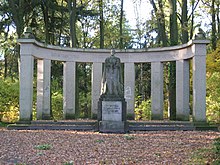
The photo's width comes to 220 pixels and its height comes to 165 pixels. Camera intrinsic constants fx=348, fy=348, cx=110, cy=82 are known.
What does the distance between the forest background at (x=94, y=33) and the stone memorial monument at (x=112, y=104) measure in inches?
201

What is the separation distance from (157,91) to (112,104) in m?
5.14

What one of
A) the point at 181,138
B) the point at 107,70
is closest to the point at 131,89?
the point at 107,70

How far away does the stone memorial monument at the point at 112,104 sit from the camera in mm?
14406

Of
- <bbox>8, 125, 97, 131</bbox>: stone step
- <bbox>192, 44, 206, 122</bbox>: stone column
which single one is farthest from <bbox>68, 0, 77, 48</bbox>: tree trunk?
<bbox>192, 44, 206, 122</bbox>: stone column

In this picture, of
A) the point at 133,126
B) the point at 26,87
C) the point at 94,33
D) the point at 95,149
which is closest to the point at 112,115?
the point at 133,126

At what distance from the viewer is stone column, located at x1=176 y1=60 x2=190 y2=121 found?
18.2 metres

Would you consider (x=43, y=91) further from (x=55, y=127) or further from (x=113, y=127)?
(x=113, y=127)

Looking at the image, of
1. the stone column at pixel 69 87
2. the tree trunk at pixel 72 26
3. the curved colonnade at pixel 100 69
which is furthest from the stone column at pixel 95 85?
the tree trunk at pixel 72 26

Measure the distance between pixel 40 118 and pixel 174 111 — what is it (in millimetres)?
7498

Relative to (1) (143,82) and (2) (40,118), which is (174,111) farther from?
(1) (143,82)

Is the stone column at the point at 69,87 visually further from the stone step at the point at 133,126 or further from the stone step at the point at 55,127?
the stone step at the point at 55,127

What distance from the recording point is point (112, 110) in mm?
14641

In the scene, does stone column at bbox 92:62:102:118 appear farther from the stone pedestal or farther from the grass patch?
the grass patch

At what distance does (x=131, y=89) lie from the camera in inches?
763
